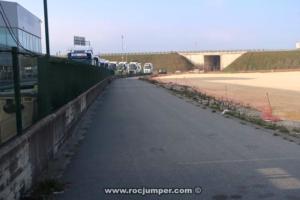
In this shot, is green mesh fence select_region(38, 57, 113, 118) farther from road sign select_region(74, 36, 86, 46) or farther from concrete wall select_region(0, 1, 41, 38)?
road sign select_region(74, 36, 86, 46)

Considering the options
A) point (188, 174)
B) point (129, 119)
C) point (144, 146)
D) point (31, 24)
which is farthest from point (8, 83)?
point (31, 24)

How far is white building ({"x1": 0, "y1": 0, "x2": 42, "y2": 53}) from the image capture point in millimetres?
34338

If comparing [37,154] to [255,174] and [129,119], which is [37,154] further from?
[129,119]

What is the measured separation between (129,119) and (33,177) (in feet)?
37.0

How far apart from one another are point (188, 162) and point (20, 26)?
33.0 m

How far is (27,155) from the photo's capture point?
792 centimetres

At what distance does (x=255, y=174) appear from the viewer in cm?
880

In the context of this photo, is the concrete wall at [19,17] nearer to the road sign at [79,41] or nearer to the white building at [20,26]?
the white building at [20,26]

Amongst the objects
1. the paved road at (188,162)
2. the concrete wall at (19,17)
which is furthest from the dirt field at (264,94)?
the concrete wall at (19,17)

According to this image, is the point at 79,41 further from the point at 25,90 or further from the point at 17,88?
the point at 17,88

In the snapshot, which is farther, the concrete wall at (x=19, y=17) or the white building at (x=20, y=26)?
the concrete wall at (x=19, y=17)

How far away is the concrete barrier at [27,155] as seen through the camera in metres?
6.65

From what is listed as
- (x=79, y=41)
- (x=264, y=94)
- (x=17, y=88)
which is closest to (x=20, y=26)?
(x=264, y=94)

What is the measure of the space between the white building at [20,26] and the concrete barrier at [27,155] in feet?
77.5
